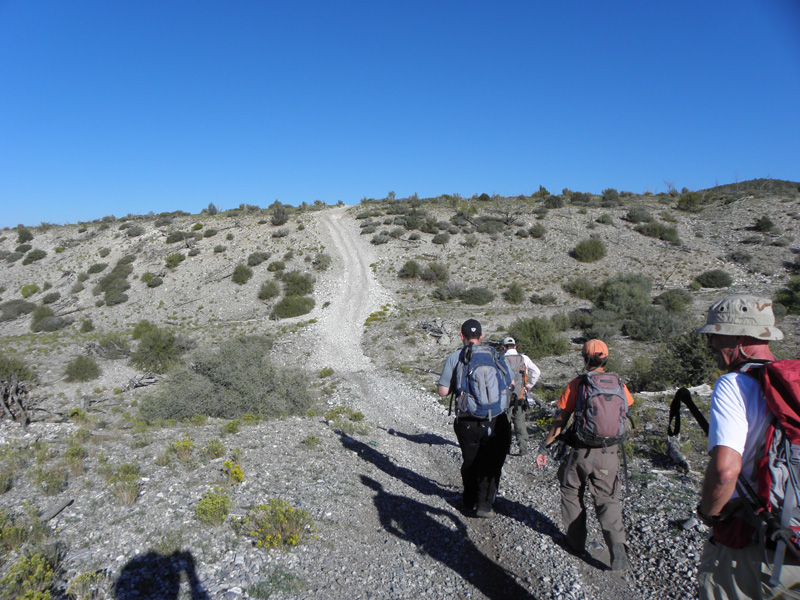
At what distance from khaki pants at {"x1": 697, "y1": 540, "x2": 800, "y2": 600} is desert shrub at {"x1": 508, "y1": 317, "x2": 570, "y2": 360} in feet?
43.6

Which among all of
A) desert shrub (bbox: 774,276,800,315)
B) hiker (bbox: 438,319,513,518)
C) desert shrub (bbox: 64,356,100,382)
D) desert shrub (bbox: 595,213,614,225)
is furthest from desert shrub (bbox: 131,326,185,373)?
desert shrub (bbox: 595,213,614,225)

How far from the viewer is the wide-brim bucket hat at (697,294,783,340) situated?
2146mm

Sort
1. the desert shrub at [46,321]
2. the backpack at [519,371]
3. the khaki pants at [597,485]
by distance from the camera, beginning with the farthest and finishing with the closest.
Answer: the desert shrub at [46,321], the backpack at [519,371], the khaki pants at [597,485]

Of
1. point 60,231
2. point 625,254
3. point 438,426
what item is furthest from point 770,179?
point 60,231

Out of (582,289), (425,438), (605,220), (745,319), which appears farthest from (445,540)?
(605,220)

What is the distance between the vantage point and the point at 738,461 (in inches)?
76.7

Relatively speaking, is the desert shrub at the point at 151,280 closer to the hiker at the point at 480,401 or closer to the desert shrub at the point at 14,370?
the desert shrub at the point at 14,370

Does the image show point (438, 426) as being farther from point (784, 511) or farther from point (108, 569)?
point (784, 511)

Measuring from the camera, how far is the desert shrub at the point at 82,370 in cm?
1596

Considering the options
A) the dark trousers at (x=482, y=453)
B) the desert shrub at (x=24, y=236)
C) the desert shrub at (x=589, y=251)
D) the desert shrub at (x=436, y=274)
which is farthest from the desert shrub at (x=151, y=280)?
the dark trousers at (x=482, y=453)

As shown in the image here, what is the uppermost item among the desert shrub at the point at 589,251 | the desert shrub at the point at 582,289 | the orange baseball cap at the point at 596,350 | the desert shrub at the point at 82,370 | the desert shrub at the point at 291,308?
the desert shrub at the point at 589,251

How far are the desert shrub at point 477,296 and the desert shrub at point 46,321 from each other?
25448 millimetres

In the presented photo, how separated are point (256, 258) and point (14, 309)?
16.3 m

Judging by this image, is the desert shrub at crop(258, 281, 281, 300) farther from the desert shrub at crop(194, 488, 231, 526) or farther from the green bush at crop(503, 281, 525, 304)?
the desert shrub at crop(194, 488, 231, 526)
